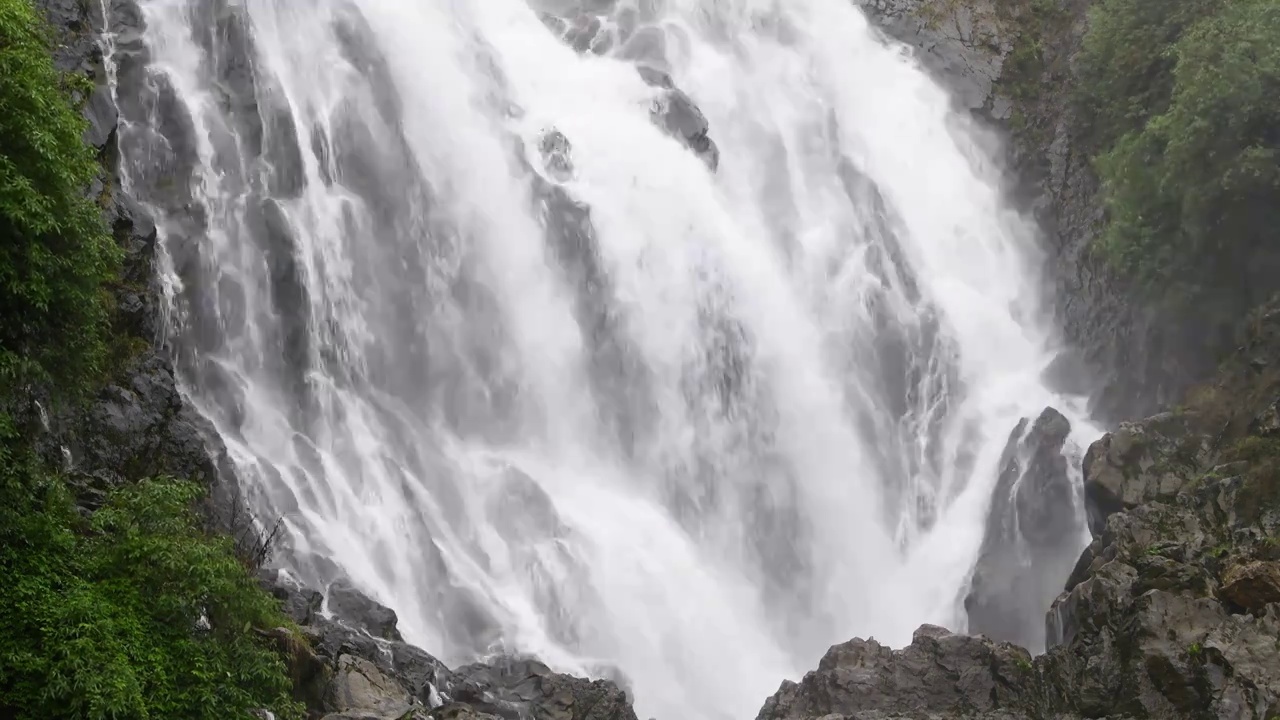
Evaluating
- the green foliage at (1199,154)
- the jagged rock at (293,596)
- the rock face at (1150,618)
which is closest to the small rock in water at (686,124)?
the green foliage at (1199,154)

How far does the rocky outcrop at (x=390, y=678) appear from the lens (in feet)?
55.1

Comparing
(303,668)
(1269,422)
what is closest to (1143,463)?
(1269,422)

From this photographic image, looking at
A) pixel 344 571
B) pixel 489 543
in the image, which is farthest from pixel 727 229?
pixel 344 571

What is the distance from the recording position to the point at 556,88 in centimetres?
3597

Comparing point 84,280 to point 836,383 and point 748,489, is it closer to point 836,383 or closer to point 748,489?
point 748,489

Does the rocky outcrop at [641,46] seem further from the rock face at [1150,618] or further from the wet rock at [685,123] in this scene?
the rock face at [1150,618]

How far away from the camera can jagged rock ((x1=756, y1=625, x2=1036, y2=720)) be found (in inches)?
841

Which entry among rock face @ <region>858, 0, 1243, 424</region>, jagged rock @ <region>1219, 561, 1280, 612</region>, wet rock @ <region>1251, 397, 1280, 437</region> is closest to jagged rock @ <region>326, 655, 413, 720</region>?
jagged rock @ <region>1219, 561, 1280, 612</region>

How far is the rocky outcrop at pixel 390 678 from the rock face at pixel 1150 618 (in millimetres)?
4061

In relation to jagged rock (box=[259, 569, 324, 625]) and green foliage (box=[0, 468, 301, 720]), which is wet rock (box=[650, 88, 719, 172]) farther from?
green foliage (box=[0, 468, 301, 720])

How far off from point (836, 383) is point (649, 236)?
614cm

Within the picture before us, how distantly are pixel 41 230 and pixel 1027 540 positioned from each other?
843 inches

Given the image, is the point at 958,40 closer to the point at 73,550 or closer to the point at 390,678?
the point at 390,678

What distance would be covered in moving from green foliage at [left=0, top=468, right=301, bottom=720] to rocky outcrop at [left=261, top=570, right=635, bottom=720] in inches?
48.6
